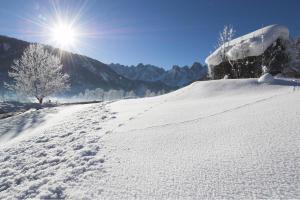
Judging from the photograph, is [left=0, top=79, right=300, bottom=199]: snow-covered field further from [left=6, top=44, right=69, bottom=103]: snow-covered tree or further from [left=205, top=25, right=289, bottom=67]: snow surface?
[left=6, top=44, right=69, bottom=103]: snow-covered tree

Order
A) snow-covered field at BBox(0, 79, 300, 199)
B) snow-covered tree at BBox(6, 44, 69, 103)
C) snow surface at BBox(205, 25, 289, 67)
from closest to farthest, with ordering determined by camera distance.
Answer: snow-covered field at BBox(0, 79, 300, 199) → snow surface at BBox(205, 25, 289, 67) → snow-covered tree at BBox(6, 44, 69, 103)

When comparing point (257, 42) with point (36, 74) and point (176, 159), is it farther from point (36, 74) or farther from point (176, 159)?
point (36, 74)

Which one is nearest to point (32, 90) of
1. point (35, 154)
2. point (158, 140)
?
point (35, 154)

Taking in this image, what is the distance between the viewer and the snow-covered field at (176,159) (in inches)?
114

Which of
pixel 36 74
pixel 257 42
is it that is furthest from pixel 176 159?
→ pixel 36 74

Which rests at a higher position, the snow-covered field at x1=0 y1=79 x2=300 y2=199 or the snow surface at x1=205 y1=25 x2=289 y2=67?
the snow surface at x1=205 y1=25 x2=289 y2=67

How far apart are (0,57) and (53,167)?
21417 centimetres

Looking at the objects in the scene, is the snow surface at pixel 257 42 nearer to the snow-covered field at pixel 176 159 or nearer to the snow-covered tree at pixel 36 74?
the snow-covered field at pixel 176 159

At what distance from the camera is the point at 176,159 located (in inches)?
148


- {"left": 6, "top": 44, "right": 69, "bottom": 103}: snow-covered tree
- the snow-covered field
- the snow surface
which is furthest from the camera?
{"left": 6, "top": 44, "right": 69, "bottom": 103}: snow-covered tree

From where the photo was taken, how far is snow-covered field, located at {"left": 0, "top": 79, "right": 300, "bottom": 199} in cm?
290

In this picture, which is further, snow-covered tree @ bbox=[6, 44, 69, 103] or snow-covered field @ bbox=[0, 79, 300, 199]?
snow-covered tree @ bbox=[6, 44, 69, 103]

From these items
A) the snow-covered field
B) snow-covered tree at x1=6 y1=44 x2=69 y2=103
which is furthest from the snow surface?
snow-covered tree at x1=6 y1=44 x2=69 y2=103

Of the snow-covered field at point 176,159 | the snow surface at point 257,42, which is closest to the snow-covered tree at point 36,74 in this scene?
the snow surface at point 257,42
